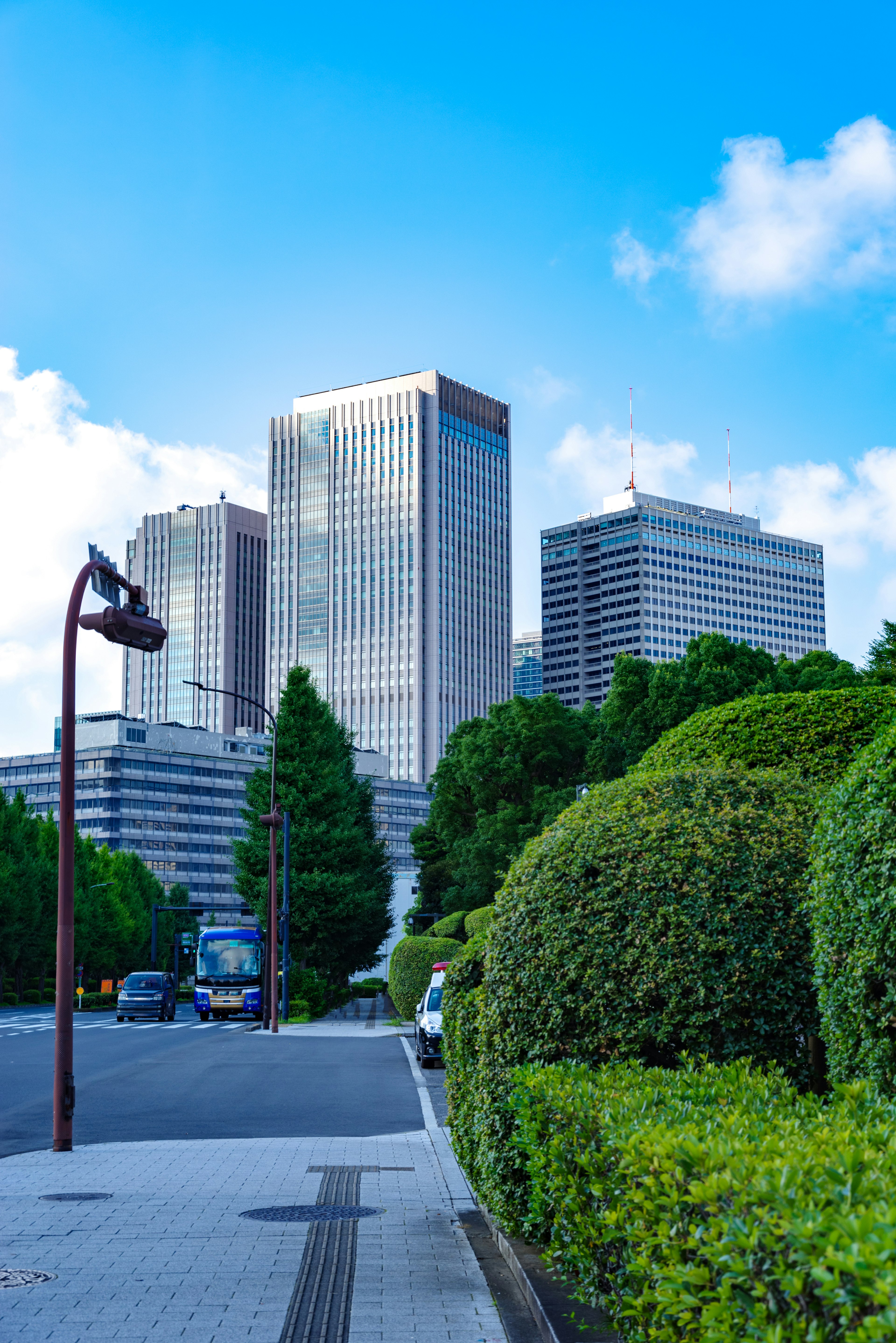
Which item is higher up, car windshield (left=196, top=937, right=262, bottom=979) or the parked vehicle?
car windshield (left=196, top=937, right=262, bottom=979)

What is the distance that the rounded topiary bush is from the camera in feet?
16.9

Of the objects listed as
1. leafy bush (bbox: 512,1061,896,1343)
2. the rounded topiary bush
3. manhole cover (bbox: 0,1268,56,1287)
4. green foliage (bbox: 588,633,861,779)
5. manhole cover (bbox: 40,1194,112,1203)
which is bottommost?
manhole cover (bbox: 40,1194,112,1203)

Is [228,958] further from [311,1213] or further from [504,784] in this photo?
[311,1213]

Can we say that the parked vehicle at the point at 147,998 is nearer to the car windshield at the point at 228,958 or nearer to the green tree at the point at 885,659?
the car windshield at the point at 228,958

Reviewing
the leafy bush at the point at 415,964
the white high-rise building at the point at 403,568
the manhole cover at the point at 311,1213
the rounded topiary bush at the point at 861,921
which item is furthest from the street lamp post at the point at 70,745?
the white high-rise building at the point at 403,568

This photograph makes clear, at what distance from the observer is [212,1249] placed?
26.8ft

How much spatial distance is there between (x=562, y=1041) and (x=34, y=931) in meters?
68.5

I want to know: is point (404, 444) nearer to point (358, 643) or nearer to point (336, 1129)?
point (358, 643)

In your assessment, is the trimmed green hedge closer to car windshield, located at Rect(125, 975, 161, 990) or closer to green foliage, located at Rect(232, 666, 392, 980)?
green foliage, located at Rect(232, 666, 392, 980)

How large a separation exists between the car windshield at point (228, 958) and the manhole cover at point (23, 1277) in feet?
138

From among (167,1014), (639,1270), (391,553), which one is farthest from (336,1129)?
(391,553)

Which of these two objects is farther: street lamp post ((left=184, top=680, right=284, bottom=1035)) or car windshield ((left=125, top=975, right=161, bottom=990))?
car windshield ((left=125, top=975, right=161, bottom=990))

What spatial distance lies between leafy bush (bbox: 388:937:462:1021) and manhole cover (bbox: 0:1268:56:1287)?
1324 inches

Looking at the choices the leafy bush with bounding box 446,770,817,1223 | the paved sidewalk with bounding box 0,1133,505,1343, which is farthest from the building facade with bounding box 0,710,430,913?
the leafy bush with bounding box 446,770,817,1223
